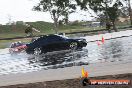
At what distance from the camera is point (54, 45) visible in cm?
3108

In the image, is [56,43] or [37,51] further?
[37,51]

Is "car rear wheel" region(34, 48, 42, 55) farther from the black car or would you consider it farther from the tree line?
the tree line

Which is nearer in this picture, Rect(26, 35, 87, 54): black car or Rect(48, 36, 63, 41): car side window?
Rect(26, 35, 87, 54): black car

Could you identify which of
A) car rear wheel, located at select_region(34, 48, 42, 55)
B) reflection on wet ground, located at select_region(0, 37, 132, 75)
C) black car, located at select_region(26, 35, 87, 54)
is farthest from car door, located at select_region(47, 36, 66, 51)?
reflection on wet ground, located at select_region(0, 37, 132, 75)

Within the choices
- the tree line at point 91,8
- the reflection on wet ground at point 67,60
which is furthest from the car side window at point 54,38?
the tree line at point 91,8

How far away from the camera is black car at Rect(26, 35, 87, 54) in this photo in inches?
1188

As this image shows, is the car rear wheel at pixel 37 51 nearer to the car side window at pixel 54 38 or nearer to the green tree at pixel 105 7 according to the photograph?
the car side window at pixel 54 38

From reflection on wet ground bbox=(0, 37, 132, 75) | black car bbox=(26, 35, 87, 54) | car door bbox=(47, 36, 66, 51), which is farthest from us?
car door bbox=(47, 36, 66, 51)

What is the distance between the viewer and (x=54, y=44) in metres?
31.1

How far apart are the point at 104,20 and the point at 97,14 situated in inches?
78.3

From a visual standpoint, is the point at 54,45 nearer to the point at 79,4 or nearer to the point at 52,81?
the point at 52,81

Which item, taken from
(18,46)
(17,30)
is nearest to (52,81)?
(18,46)

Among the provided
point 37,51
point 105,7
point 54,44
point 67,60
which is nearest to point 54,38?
point 54,44

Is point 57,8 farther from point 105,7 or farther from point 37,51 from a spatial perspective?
point 37,51
